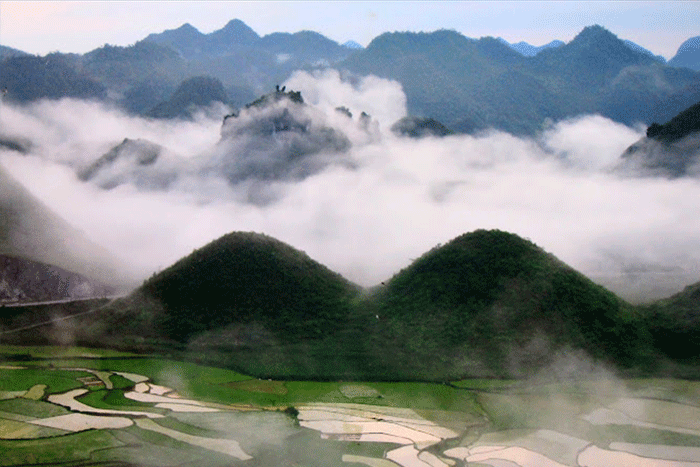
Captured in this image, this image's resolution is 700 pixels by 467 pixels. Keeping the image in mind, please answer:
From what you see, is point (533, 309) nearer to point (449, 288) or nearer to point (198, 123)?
point (449, 288)

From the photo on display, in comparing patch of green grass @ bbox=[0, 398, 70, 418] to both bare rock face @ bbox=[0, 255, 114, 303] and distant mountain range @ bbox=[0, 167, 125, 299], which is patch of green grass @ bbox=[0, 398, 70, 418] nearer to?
bare rock face @ bbox=[0, 255, 114, 303]

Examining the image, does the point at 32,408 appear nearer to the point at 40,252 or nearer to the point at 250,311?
the point at 250,311

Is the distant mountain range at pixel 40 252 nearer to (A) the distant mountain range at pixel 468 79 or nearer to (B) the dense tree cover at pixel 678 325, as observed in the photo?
(B) the dense tree cover at pixel 678 325

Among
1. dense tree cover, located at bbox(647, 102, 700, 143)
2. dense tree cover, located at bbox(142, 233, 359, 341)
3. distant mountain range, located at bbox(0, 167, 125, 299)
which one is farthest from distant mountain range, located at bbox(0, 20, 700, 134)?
dense tree cover, located at bbox(142, 233, 359, 341)

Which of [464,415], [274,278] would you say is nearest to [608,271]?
[274,278]

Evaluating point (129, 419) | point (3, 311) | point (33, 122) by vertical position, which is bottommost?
point (129, 419)

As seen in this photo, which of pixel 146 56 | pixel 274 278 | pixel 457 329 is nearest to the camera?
pixel 457 329
